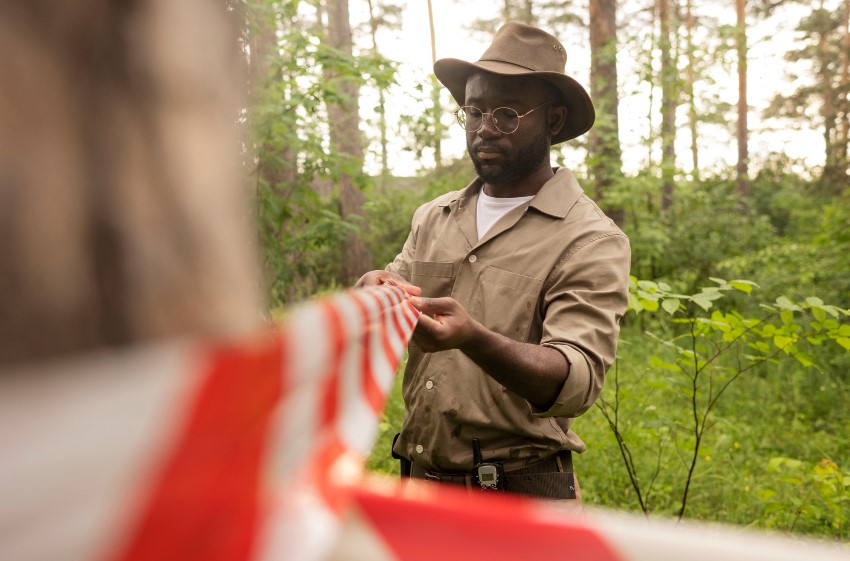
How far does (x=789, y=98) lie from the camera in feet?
90.0

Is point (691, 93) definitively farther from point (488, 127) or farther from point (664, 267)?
point (488, 127)

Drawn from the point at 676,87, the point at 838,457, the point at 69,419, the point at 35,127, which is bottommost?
the point at 838,457

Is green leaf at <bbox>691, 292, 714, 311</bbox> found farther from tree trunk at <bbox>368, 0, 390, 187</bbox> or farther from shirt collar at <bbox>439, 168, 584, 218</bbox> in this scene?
tree trunk at <bbox>368, 0, 390, 187</bbox>

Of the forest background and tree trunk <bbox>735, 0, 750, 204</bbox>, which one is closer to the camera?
the forest background

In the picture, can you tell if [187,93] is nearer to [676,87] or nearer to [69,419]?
[69,419]

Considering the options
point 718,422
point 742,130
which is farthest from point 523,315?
point 742,130

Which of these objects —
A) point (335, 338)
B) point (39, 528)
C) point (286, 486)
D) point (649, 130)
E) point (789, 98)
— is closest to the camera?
point (39, 528)

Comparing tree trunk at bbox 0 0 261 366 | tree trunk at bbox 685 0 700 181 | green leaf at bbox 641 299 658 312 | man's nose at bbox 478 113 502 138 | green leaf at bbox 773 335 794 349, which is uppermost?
tree trunk at bbox 685 0 700 181

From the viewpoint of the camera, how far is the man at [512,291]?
2.48m

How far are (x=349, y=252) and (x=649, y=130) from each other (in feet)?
22.2

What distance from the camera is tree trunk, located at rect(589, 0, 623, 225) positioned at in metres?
10.2

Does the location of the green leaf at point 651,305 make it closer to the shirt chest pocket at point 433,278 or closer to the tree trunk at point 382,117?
the shirt chest pocket at point 433,278

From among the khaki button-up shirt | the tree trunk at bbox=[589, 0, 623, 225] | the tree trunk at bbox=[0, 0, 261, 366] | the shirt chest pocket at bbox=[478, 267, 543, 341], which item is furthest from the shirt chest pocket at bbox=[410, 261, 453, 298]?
the tree trunk at bbox=[589, 0, 623, 225]

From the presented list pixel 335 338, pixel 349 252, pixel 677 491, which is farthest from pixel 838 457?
pixel 349 252
